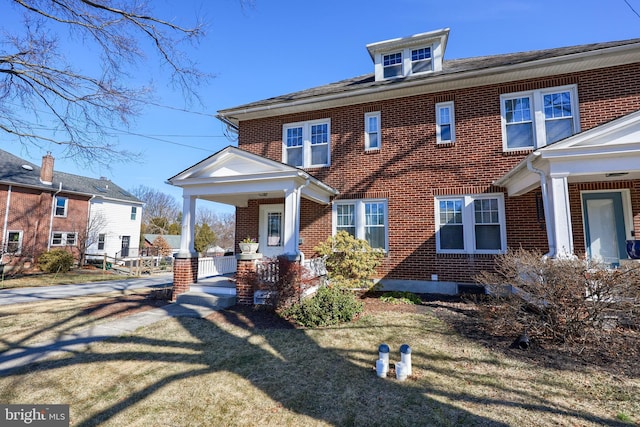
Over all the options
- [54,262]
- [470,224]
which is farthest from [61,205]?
[470,224]

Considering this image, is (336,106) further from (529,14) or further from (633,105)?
(633,105)

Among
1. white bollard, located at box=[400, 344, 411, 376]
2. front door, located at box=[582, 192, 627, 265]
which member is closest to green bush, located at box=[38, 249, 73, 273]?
white bollard, located at box=[400, 344, 411, 376]

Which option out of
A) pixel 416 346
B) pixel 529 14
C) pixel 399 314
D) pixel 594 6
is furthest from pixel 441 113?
pixel 416 346

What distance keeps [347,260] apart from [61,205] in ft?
78.8

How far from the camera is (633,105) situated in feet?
26.1

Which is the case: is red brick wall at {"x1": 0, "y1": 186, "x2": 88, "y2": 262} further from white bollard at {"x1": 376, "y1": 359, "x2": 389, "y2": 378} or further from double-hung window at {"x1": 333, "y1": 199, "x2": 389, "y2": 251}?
white bollard at {"x1": 376, "y1": 359, "x2": 389, "y2": 378}

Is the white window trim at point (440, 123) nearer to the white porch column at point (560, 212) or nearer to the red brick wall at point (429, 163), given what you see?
A: the red brick wall at point (429, 163)

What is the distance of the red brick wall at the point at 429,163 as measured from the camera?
8273 millimetres

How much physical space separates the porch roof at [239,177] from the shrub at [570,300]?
5.28 meters

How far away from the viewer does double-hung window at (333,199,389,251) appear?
9.93m

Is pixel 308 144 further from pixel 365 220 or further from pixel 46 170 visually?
pixel 46 170

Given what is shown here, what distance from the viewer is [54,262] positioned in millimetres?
18297

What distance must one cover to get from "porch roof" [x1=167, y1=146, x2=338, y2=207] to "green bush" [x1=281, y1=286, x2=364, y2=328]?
3.02 m

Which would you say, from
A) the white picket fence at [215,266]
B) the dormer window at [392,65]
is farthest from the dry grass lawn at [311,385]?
the dormer window at [392,65]
